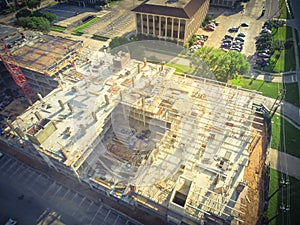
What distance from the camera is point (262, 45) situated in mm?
86688

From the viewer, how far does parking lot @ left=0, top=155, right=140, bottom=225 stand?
48.7 m

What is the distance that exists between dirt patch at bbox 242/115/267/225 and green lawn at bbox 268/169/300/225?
7.16ft

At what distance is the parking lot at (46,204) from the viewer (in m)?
48.7

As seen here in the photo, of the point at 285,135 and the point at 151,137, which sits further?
the point at 285,135

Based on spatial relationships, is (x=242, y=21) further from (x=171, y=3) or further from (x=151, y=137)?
(x=151, y=137)

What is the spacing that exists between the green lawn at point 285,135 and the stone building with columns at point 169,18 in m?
50.1

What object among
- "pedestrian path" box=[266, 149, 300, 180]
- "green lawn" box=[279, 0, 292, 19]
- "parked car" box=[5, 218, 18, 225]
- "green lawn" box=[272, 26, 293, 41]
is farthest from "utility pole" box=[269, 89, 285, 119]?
"parked car" box=[5, 218, 18, 225]

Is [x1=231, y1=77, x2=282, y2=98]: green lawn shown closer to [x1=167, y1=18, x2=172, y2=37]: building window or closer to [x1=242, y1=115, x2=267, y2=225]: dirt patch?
[x1=242, y1=115, x2=267, y2=225]: dirt patch

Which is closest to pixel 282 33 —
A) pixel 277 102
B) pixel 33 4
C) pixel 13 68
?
pixel 277 102

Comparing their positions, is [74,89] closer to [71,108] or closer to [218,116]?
[71,108]

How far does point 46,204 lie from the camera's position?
2020 inches

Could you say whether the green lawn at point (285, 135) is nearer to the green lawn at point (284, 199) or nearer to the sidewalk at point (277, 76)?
the green lawn at point (284, 199)

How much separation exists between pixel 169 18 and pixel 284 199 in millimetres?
73680

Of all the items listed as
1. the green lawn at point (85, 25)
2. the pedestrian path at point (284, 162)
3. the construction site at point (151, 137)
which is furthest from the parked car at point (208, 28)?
the pedestrian path at point (284, 162)
